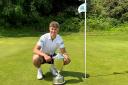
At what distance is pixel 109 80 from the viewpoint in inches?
334

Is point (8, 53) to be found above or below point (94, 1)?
below

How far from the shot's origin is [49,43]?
8.44 meters

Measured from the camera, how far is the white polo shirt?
8.38 m

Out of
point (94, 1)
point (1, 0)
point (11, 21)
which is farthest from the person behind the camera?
point (94, 1)

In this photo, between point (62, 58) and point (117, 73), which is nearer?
point (62, 58)

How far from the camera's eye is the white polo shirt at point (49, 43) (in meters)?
8.38

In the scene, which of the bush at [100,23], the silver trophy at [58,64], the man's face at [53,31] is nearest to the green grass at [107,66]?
the silver trophy at [58,64]

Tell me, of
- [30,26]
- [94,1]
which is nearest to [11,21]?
[30,26]

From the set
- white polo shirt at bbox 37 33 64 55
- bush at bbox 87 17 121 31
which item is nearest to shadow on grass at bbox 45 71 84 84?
white polo shirt at bbox 37 33 64 55

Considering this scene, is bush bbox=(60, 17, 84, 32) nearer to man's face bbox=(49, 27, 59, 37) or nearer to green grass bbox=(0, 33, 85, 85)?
green grass bbox=(0, 33, 85, 85)

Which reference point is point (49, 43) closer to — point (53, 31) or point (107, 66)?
point (53, 31)

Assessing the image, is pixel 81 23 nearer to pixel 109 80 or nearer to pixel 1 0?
pixel 1 0

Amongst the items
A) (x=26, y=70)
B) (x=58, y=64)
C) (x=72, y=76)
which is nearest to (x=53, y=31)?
(x=58, y=64)

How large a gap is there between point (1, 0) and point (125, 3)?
9654 millimetres
